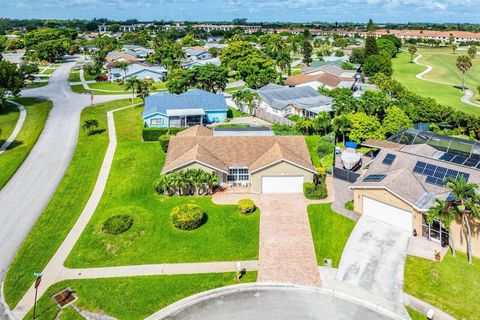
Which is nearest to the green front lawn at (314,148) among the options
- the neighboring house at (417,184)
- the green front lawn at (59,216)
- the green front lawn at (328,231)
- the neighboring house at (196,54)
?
the neighboring house at (417,184)

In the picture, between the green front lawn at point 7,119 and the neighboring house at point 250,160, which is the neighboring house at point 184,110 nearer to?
the neighboring house at point 250,160

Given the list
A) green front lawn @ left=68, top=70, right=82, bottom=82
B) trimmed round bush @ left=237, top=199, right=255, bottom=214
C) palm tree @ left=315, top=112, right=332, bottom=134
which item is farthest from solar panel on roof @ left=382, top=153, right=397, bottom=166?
green front lawn @ left=68, top=70, right=82, bottom=82

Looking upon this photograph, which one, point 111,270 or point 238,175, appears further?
point 238,175

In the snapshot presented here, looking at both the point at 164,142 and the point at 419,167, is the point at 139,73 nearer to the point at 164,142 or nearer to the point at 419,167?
the point at 164,142

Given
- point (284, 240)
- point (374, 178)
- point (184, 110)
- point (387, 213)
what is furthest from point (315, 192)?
point (184, 110)

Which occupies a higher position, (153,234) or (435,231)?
(435,231)

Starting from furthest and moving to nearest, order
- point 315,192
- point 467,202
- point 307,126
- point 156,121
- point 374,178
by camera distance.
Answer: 1. point 156,121
2. point 307,126
3. point 315,192
4. point 374,178
5. point 467,202
